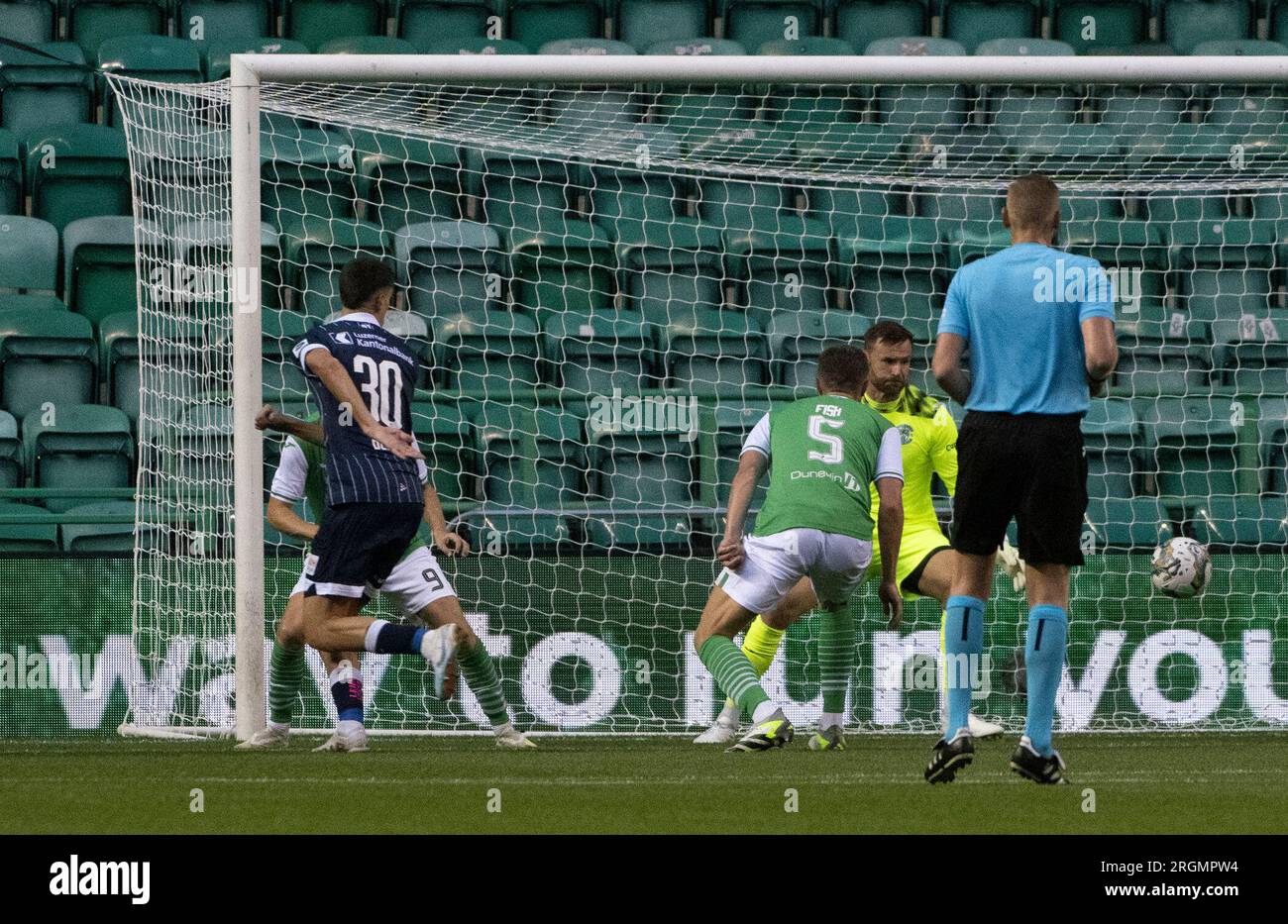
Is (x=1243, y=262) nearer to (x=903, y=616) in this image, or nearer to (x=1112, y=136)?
(x=1112, y=136)

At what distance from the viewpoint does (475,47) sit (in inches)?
487

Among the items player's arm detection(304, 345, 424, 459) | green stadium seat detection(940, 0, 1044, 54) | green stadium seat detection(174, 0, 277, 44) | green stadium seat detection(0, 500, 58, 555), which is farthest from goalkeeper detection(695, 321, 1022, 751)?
green stadium seat detection(174, 0, 277, 44)

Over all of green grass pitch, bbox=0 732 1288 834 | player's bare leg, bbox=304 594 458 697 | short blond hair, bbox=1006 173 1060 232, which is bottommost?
green grass pitch, bbox=0 732 1288 834

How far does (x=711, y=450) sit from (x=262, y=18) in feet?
17.0

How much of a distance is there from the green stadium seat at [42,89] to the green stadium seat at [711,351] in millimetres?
4279

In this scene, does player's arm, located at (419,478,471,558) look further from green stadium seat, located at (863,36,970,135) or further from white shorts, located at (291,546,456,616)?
green stadium seat, located at (863,36,970,135)

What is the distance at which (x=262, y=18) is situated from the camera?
12.8 metres

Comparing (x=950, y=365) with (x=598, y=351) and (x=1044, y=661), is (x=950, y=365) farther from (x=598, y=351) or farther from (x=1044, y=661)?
(x=598, y=351)

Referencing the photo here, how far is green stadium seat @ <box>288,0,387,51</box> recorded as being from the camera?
42.4ft

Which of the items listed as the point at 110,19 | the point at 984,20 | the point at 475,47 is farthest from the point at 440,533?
the point at 984,20

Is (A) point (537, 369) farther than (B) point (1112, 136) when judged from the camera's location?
No

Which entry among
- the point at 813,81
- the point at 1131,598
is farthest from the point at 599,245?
the point at 1131,598

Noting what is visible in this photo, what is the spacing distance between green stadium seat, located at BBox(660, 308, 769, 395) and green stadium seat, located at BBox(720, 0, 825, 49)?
329 cm

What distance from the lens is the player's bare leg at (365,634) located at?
258 inches
